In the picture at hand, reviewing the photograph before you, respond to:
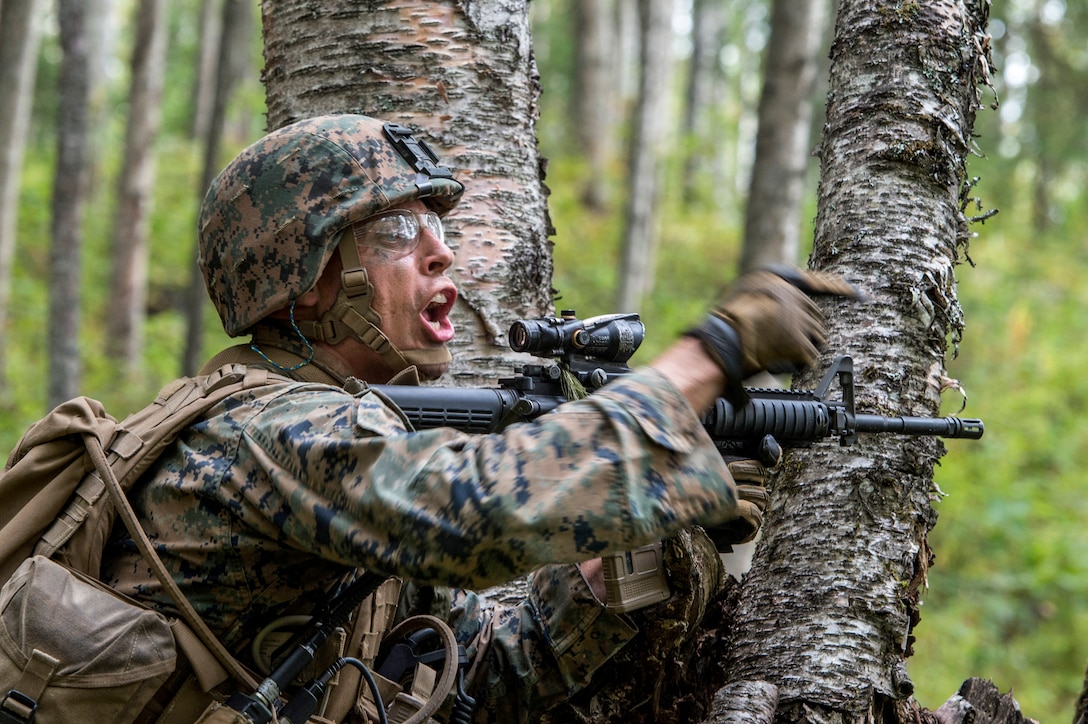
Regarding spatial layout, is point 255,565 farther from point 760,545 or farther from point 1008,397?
point 1008,397

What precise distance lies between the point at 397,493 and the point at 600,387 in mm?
827

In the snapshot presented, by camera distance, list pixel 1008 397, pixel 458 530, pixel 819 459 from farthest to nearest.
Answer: pixel 1008 397, pixel 819 459, pixel 458 530

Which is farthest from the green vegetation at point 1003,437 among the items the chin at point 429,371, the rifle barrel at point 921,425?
the chin at point 429,371

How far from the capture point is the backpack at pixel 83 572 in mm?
2209

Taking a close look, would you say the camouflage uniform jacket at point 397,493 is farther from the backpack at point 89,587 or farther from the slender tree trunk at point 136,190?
the slender tree trunk at point 136,190

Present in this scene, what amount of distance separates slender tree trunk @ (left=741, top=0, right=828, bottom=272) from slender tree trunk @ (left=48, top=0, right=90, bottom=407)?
5473 millimetres

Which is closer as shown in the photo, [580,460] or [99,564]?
[580,460]

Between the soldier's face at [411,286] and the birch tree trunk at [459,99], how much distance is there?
1018mm

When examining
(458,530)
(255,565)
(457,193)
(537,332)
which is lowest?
(255,565)

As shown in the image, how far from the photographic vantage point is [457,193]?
287cm

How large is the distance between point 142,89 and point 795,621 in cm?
1291

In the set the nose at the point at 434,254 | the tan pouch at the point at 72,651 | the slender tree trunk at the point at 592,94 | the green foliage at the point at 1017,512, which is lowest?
the green foliage at the point at 1017,512

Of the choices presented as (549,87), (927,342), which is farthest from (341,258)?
(549,87)

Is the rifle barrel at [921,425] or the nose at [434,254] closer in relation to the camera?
the nose at [434,254]
